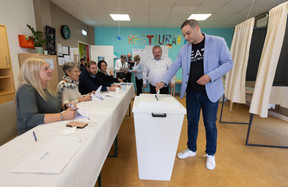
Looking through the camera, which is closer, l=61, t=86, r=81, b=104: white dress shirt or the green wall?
l=61, t=86, r=81, b=104: white dress shirt

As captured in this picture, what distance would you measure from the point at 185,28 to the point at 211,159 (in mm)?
1385

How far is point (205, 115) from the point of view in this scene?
1486mm

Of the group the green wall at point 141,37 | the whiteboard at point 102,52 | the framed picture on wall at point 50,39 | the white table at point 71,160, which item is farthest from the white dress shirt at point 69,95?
the green wall at point 141,37

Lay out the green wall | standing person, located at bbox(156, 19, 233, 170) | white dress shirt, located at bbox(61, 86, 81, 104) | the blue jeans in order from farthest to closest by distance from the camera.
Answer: the green wall < white dress shirt, located at bbox(61, 86, 81, 104) < the blue jeans < standing person, located at bbox(156, 19, 233, 170)

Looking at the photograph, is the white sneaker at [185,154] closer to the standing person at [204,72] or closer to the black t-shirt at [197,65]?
the standing person at [204,72]

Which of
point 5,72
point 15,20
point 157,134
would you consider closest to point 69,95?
point 157,134

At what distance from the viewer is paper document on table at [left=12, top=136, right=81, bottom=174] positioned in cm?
56

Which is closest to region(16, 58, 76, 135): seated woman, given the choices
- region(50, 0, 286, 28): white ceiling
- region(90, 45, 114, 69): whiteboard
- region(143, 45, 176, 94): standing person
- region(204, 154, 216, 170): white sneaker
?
region(204, 154, 216, 170): white sneaker

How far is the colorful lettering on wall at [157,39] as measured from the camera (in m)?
5.30

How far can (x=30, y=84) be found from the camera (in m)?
1.03

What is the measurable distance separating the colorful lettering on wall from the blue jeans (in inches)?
166

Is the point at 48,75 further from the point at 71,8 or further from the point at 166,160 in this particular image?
the point at 71,8

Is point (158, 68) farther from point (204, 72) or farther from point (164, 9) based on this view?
point (164, 9)

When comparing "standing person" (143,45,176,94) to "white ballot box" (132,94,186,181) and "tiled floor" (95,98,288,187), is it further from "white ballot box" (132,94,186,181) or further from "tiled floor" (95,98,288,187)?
"white ballot box" (132,94,186,181)
